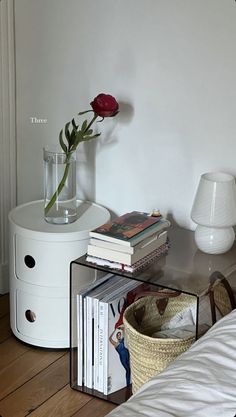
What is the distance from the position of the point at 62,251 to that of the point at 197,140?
610mm

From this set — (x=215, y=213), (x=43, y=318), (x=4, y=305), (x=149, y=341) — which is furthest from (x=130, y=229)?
(x=4, y=305)

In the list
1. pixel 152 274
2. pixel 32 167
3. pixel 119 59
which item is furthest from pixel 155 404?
pixel 32 167

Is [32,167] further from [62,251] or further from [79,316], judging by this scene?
[79,316]

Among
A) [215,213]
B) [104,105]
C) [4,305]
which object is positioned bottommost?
[4,305]

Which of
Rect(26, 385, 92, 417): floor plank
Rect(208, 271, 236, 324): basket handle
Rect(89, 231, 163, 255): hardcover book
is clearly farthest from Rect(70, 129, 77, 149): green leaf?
Rect(26, 385, 92, 417): floor plank

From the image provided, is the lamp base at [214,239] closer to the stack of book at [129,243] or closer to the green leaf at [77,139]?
the stack of book at [129,243]

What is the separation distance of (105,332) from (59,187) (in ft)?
1.85

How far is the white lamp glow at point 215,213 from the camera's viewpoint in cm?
238

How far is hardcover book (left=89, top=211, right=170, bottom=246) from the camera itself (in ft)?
7.70

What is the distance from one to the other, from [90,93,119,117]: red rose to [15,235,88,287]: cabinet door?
45cm

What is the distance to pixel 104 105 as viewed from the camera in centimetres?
256

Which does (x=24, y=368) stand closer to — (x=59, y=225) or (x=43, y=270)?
(x=43, y=270)

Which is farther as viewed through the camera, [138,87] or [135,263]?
[138,87]

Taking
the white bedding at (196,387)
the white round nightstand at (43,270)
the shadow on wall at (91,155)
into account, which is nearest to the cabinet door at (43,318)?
the white round nightstand at (43,270)
